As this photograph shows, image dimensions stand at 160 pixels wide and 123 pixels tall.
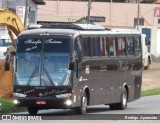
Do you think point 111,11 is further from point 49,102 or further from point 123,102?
point 49,102

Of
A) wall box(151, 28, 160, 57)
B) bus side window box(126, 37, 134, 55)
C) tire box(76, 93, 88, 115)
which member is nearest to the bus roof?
bus side window box(126, 37, 134, 55)

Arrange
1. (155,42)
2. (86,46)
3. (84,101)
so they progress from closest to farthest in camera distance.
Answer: (84,101), (86,46), (155,42)

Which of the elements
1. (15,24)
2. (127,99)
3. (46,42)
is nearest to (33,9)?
(15,24)

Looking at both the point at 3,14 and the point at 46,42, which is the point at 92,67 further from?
the point at 3,14

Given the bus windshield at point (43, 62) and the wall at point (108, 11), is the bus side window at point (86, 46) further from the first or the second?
the wall at point (108, 11)

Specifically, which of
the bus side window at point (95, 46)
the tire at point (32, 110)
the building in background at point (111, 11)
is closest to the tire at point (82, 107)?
the tire at point (32, 110)

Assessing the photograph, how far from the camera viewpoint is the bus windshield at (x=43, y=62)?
24297mm

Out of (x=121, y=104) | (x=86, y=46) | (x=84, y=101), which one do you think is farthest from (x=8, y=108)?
(x=121, y=104)

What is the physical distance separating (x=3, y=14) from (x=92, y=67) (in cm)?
935

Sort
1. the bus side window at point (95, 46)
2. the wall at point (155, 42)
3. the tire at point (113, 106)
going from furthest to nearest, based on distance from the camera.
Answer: the wall at point (155, 42) → the tire at point (113, 106) → the bus side window at point (95, 46)

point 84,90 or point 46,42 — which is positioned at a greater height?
point 46,42

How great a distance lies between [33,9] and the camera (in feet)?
272

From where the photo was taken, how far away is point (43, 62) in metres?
24.4

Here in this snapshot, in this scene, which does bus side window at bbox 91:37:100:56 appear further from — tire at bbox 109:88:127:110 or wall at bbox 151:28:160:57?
wall at bbox 151:28:160:57
